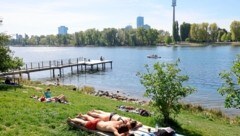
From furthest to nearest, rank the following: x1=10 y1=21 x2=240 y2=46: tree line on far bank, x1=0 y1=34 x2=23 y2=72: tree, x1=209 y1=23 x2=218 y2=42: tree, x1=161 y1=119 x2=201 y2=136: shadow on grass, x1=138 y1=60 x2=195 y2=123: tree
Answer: x1=209 y1=23 x2=218 y2=42: tree, x1=10 y1=21 x2=240 y2=46: tree line on far bank, x1=0 y1=34 x2=23 y2=72: tree, x1=138 y1=60 x2=195 y2=123: tree, x1=161 y1=119 x2=201 y2=136: shadow on grass

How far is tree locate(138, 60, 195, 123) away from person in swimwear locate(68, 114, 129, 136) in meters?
4.59

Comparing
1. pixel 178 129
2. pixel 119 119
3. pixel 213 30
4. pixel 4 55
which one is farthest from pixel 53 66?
pixel 213 30

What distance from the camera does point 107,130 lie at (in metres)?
10.0

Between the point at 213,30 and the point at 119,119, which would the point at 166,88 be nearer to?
the point at 119,119

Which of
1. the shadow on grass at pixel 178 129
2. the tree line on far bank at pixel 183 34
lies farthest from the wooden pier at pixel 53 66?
the tree line on far bank at pixel 183 34

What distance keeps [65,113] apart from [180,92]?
5.33 metres

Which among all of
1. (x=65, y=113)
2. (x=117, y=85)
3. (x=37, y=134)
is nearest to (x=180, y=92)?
(x=65, y=113)

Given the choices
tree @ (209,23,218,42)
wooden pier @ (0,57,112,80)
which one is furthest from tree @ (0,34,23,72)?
tree @ (209,23,218,42)

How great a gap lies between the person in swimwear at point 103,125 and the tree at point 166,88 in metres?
4.59

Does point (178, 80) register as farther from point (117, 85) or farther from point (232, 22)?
point (232, 22)

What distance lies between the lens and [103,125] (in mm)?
10219

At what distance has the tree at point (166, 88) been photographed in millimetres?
14594

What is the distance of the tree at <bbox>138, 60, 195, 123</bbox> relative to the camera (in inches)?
575

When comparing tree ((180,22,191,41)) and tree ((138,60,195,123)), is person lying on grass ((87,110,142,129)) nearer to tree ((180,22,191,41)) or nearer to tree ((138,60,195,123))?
tree ((138,60,195,123))
